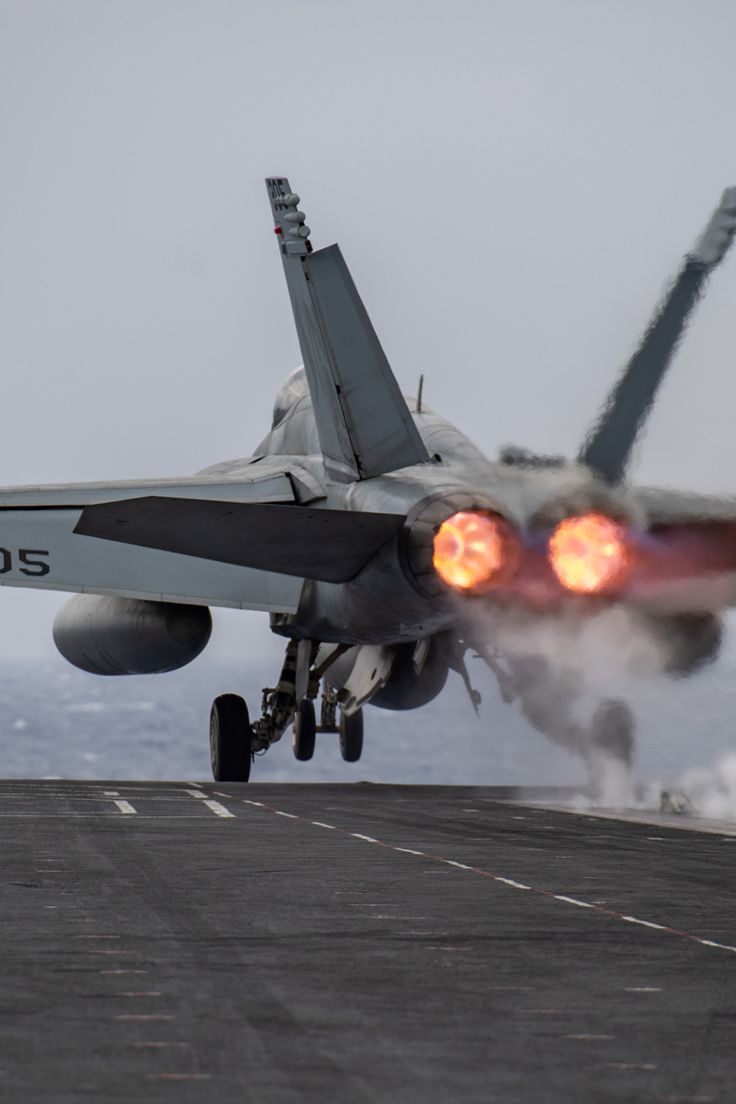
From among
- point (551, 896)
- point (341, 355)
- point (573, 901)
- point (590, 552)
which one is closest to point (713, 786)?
point (590, 552)

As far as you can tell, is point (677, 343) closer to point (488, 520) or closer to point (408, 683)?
point (488, 520)

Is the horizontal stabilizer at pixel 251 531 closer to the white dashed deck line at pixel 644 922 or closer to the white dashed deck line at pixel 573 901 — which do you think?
the white dashed deck line at pixel 573 901

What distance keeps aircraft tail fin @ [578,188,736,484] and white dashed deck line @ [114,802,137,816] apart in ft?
23.6

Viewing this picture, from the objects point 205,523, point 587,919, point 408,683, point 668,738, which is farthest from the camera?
point 408,683

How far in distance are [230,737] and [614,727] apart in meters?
7.93

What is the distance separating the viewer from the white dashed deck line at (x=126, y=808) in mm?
22719

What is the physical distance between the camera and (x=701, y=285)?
2156 centimetres

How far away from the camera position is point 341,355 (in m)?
21.5

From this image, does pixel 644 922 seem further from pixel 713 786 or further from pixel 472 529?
pixel 713 786

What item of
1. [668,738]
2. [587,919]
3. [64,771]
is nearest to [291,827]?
[668,738]

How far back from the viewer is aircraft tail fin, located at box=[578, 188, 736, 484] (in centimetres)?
2130

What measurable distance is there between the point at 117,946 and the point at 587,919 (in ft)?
11.3

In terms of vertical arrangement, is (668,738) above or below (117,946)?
above

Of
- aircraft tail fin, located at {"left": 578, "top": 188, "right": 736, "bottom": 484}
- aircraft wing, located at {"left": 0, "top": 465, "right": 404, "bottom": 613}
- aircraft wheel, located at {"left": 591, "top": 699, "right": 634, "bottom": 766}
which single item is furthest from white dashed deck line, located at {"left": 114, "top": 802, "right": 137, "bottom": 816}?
aircraft tail fin, located at {"left": 578, "top": 188, "right": 736, "bottom": 484}
